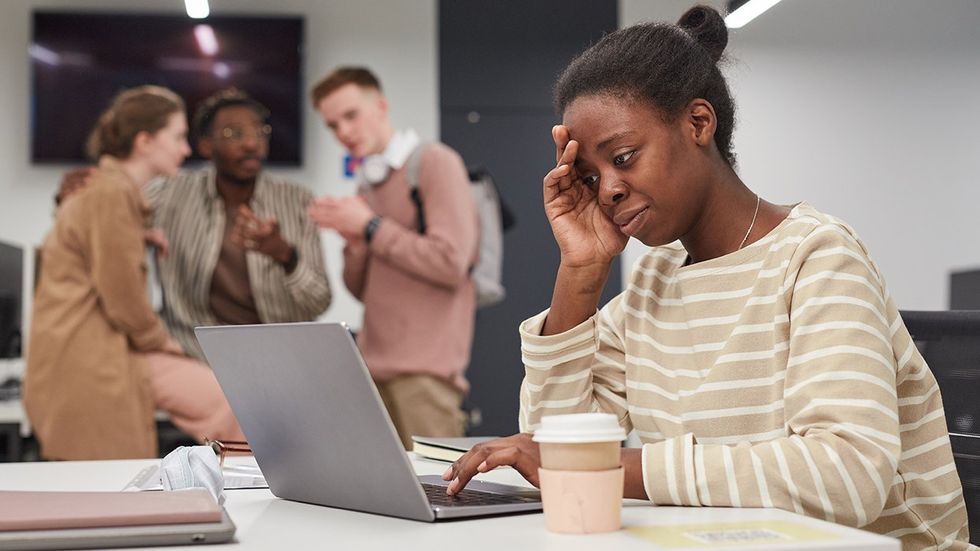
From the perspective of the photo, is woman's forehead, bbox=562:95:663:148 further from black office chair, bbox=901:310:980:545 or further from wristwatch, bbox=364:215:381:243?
wristwatch, bbox=364:215:381:243

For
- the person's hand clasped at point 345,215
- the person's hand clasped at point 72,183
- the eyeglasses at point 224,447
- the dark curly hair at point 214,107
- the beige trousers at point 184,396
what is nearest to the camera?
the eyeglasses at point 224,447

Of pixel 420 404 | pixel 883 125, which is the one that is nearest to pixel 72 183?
pixel 420 404

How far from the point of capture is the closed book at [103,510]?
2.53ft

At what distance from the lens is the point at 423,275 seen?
364cm

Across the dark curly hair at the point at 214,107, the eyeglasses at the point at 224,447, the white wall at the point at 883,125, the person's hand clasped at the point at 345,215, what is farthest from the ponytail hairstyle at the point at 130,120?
the eyeglasses at the point at 224,447

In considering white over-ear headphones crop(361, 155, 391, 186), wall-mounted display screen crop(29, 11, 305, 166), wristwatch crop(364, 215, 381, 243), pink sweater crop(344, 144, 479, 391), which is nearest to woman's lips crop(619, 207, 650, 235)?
pink sweater crop(344, 144, 479, 391)

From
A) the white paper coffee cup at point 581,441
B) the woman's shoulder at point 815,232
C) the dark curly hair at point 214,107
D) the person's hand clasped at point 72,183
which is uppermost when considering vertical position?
the dark curly hair at point 214,107

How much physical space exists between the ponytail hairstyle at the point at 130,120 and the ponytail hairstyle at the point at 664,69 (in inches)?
111

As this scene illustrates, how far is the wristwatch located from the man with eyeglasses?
406mm

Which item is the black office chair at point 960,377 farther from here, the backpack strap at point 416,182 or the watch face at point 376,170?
the watch face at point 376,170

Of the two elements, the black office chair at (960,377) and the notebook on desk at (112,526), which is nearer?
the notebook on desk at (112,526)

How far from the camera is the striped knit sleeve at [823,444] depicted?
0.92m

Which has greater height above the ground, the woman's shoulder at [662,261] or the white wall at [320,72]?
the white wall at [320,72]

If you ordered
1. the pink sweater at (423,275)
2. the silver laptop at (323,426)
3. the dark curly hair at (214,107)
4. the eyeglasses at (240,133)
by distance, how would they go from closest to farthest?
the silver laptop at (323,426)
the pink sweater at (423,275)
the eyeglasses at (240,133)
the dark curly hair at (214,107)
